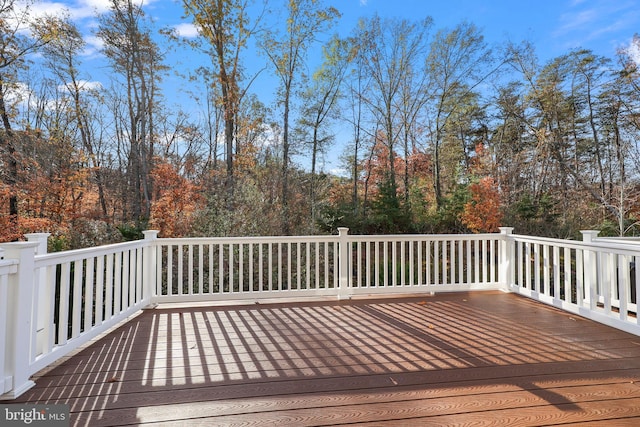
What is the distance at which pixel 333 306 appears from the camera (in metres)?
3.58

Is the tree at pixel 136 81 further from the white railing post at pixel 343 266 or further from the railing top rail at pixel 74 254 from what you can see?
the white railing post at pixel 343 266

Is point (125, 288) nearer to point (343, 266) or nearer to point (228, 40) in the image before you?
point (343, 266)

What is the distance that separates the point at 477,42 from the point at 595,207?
251 inches

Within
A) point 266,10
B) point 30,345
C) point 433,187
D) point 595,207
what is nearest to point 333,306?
point 30,345

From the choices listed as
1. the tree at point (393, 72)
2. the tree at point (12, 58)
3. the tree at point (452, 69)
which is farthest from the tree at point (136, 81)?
the tree at point (452, 69)

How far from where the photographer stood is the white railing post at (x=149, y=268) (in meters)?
3.48

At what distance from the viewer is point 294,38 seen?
882 centimetres

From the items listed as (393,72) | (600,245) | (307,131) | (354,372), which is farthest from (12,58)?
(600,245)

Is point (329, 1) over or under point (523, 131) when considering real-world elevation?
over

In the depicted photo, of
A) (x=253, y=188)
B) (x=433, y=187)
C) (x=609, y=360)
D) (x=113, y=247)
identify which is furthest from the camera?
(x=433, y=187)

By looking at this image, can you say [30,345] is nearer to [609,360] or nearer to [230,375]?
[230,375]

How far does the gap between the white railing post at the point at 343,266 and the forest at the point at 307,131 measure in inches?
136

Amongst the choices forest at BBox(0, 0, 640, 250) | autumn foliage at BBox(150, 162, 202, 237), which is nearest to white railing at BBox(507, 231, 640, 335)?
forest at BBox(0, 0, 640, 250)

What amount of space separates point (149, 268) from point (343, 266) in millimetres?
2265
